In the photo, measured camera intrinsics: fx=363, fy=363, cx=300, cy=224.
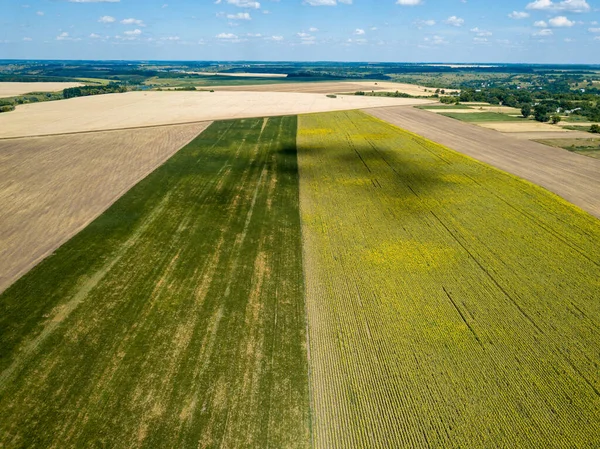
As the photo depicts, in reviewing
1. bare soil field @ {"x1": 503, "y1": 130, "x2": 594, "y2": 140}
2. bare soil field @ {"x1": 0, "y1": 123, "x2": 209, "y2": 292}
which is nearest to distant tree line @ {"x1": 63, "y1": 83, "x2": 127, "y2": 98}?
bare soil field @ {"x1": 0, "y1": 123, "x2": 209, "y2": 292}

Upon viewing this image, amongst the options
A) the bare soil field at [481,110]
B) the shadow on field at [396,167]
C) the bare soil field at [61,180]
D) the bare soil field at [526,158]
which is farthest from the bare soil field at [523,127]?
the bare soil field at [61,180]

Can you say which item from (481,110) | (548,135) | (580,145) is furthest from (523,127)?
(481,110)

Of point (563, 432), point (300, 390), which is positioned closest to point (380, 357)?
point (300, 390)

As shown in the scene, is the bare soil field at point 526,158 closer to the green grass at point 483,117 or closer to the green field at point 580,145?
the green field at point 580,145

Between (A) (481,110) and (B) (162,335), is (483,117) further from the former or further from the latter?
(B) (162,335)

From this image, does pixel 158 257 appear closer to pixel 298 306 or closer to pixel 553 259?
pixel 298 306
